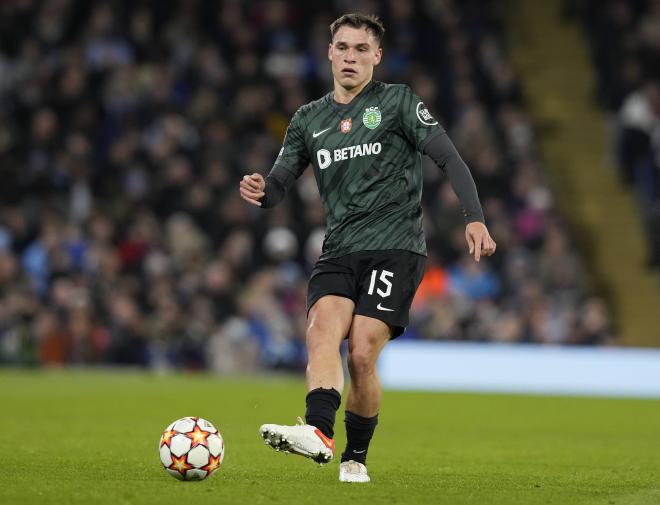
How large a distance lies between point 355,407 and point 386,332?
44 centimetres

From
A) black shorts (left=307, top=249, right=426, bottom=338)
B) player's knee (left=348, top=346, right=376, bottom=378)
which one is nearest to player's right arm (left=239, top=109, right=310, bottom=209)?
black shorts (left=307, top=249, right=426, bottom=338)

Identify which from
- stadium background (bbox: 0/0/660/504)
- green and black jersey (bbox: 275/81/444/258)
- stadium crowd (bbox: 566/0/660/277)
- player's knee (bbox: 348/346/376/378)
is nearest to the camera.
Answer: player's knee (bbox: 348/346/376/378)

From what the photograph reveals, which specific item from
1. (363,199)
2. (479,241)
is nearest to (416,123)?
(363,199)

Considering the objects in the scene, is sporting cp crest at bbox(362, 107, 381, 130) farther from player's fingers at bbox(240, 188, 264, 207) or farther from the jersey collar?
player's fingers at bbox(240, 188, 264, 207)

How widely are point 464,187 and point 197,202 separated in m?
13.5

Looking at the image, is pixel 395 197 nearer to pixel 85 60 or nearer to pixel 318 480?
pixel 318 480

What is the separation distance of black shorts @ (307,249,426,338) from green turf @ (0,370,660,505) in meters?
0.91

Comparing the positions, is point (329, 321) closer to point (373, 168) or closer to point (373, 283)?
point (373, 283)

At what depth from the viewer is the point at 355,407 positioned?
7.32m

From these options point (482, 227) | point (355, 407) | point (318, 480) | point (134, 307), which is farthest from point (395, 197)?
point (134, 307)

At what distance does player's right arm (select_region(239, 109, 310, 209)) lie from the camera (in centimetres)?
741

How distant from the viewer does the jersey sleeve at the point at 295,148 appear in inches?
299

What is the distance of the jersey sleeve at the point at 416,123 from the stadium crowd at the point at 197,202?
12.1 m

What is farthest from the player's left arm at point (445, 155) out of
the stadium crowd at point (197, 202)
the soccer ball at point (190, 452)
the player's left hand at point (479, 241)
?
the stadium crowd at point (197, 202)
